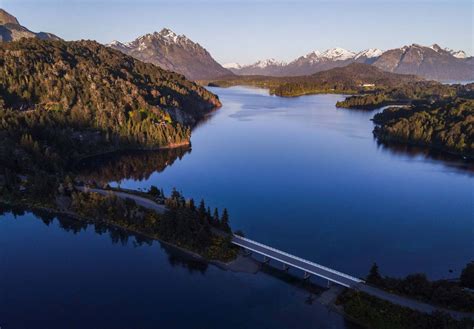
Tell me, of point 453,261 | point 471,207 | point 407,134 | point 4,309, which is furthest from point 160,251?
point 407,134

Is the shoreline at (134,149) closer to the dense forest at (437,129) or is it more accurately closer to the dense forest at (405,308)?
the dense forest at (437,129)

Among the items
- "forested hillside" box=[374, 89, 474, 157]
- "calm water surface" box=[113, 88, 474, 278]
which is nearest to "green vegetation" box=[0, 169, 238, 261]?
"calm water surface" box=[113, 88, 474, 278]

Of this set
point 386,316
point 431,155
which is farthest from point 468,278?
point 431,155

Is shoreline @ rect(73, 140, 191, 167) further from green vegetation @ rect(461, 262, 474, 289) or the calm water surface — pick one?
green vegetation @ rect(461, 262, 474, 289)

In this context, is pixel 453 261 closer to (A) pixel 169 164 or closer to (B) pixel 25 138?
(A) pixel 169 164

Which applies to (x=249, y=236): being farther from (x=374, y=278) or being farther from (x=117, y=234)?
(x=117, y=234)
